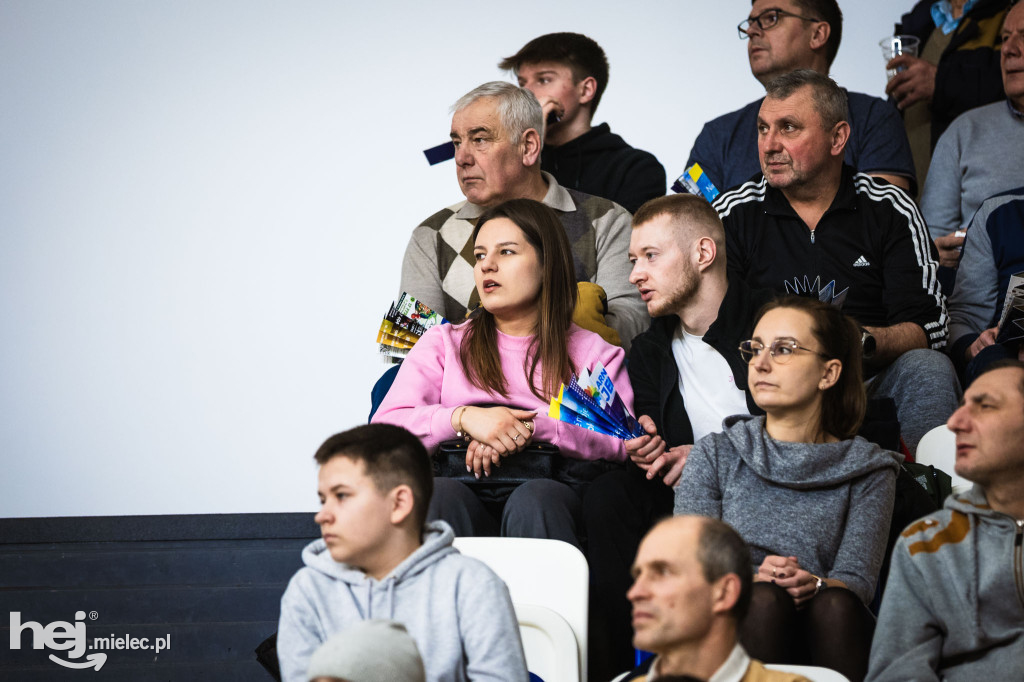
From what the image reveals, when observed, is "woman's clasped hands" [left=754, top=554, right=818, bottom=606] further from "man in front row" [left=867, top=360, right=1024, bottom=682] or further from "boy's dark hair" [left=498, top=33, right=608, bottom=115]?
"boy's dark hair" [left=498, top=33, right=608, bottom=115]

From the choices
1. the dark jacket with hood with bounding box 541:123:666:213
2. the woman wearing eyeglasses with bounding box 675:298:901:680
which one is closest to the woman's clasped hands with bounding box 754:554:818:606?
the woman wearing eyeglasses with bounding box 675:298:901:680

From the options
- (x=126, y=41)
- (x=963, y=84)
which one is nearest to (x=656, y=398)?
(x=963, y=84)

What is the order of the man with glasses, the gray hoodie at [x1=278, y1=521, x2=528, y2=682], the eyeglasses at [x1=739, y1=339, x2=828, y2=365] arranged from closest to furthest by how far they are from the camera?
the gray hoodie at [x1=278, y1=521, x2=528, y2=682]
the eyeglasses at [x1=739, y1=339, x2=828, y2=365]
the man with glasses

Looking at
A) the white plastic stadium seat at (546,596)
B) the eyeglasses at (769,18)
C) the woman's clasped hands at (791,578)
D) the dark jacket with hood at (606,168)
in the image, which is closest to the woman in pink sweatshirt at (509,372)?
the white plastic stadium seat at (546,596)

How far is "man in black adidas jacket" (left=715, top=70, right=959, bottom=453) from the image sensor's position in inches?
108

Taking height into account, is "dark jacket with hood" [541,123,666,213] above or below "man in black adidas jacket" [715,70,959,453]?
above

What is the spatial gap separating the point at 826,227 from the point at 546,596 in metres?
1.44

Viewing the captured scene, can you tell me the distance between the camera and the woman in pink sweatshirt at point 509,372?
2.15 m

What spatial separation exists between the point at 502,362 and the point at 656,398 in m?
0.35

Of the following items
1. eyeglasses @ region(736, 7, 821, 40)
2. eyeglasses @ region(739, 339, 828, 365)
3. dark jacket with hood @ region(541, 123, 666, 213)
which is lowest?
eyeglasses @ region(739, 339, 828, 365)

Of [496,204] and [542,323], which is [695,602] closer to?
[542,323]

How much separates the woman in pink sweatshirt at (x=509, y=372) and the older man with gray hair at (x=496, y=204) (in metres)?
0.41

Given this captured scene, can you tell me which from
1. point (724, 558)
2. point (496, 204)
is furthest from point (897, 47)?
point (724, 558)

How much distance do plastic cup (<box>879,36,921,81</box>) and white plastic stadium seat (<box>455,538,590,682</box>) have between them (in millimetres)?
2447
